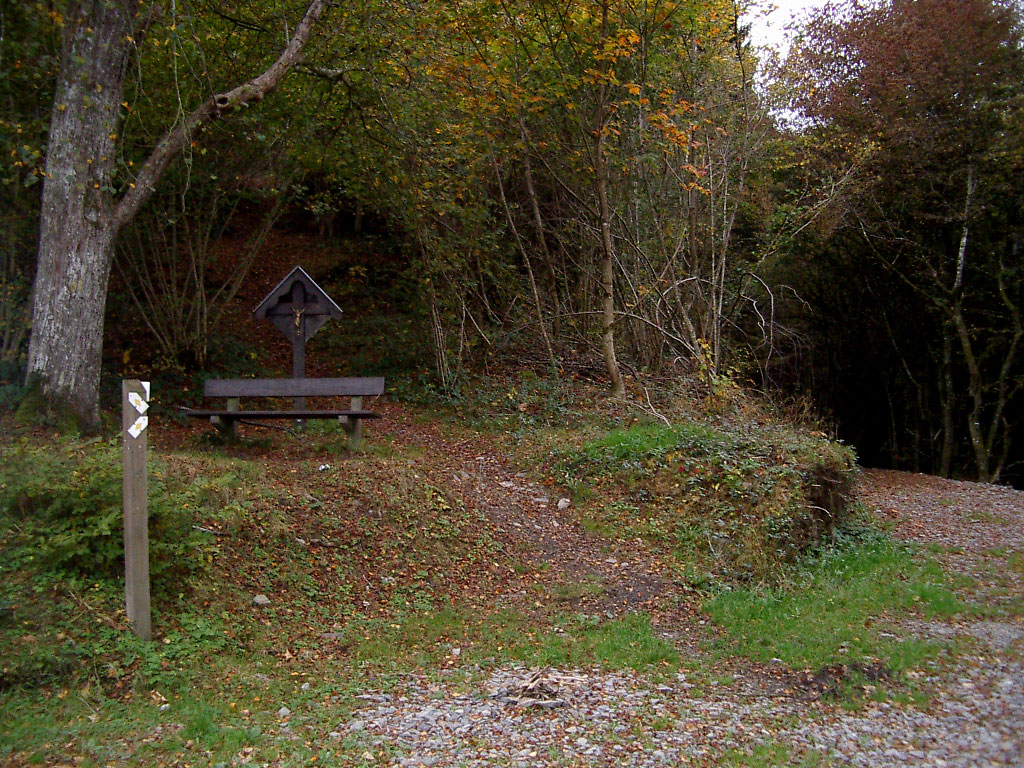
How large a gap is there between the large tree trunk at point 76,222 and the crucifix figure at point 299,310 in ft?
7.40

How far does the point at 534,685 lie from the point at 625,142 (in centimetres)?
1195

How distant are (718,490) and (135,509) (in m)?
6.71

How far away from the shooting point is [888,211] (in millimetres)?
18641

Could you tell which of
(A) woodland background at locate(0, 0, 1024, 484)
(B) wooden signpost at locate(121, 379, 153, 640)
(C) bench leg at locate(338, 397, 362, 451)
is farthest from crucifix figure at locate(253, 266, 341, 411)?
(B) wooden signpost at locate(121, 379, 153, 640)

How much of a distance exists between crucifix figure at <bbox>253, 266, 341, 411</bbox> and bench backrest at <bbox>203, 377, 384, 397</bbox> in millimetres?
841

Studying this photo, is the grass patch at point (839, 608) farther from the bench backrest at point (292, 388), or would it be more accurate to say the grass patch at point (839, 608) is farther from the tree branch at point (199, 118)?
the tree branch at point (199, 118)

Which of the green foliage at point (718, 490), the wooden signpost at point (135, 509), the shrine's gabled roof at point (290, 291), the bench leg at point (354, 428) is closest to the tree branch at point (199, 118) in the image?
the shrine's gabled roof at point (290, 291)

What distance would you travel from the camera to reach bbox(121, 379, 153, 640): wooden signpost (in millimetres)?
5793

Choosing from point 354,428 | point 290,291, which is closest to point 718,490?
point 354,428

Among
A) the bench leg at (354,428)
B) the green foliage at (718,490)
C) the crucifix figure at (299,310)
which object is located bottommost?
the green foliage at (718,490)

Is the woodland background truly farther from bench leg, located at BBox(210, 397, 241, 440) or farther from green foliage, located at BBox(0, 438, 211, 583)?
green foliage, located at BBox(0, 438, 211, 583)

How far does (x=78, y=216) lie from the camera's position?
8.77m

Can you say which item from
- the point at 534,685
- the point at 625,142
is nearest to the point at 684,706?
the point at 534,685

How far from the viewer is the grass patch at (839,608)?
6.73 m
